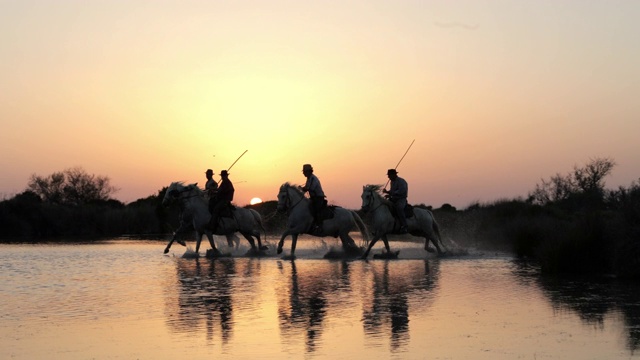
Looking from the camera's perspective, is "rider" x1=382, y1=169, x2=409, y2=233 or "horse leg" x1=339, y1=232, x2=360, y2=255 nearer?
"rider" x1=382, y1=169, x2=409, y2=233

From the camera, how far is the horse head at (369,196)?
83.8 ft

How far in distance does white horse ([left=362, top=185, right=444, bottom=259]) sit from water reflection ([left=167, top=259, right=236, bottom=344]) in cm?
421

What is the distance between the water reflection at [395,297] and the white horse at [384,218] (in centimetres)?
234

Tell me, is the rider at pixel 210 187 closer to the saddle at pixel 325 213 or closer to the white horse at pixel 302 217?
the white horse at pixel 302 217

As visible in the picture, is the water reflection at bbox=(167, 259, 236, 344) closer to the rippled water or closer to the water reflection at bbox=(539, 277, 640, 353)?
the rippled water

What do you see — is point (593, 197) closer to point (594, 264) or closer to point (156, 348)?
point (594, 264)

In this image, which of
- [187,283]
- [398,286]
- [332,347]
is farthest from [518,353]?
[187,283]

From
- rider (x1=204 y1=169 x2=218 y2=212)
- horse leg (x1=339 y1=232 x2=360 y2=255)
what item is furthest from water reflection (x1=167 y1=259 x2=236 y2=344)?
rider (x1=204 y1=169 x2=218 y2=212)

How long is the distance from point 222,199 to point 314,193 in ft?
9.90

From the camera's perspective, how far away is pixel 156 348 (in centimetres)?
1065

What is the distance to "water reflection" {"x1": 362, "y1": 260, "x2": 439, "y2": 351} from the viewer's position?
1187 cm

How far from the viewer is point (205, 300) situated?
15203 millimetres

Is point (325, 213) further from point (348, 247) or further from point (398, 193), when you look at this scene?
point (398, 193)

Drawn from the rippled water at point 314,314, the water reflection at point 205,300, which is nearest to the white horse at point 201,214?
the water reflection at point 205,300
